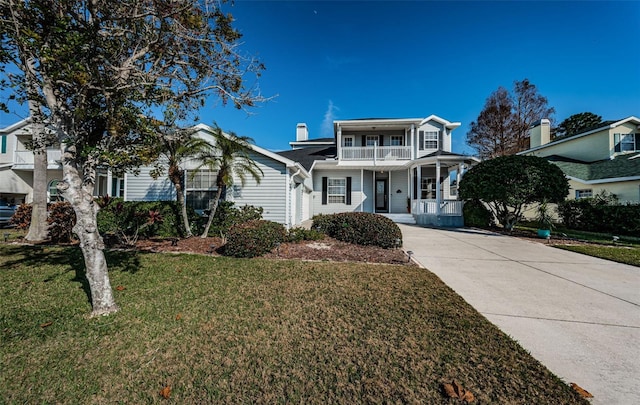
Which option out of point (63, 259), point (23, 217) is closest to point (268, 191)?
point (63, 259)

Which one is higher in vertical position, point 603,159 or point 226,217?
point 603,159

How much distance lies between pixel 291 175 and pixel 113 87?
7176mm

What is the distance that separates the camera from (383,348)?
8.50ft

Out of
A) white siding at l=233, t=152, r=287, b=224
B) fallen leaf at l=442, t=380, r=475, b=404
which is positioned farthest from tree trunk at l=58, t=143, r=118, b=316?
white siding at l=233, t=152, r=287, b=224

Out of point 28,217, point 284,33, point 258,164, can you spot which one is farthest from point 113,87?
point 28,217

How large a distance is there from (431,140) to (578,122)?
2931 cm

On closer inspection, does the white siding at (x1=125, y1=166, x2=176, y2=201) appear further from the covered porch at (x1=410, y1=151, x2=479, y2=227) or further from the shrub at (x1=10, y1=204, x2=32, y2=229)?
the covered porch at (x1=410, y1=151, x2=479, y2=227)

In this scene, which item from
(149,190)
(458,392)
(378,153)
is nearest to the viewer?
(458,392)

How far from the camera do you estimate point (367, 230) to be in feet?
25.7

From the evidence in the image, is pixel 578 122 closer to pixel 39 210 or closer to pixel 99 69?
pixel 99 69

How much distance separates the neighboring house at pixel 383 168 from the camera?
1585cm

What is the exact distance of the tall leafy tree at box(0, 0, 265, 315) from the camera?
10.4ft

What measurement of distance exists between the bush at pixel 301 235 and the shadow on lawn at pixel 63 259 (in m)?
4.09

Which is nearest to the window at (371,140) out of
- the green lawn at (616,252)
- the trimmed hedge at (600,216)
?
the trimmed hedge at (600,216)
